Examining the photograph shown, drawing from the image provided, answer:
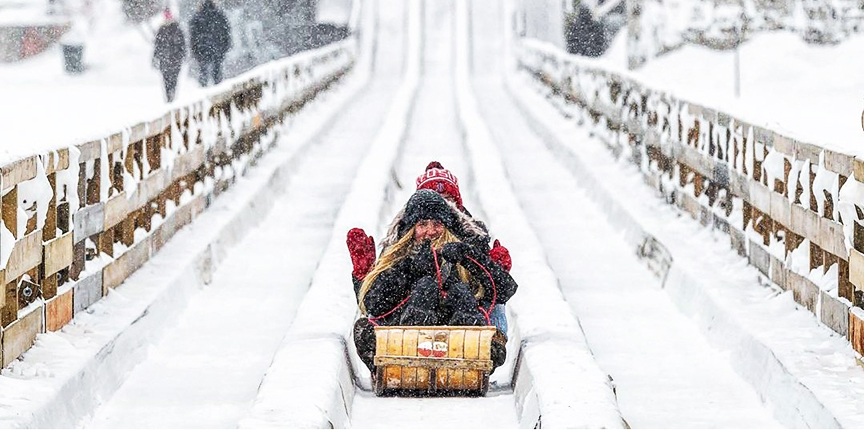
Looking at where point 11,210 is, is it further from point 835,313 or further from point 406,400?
point 835,313

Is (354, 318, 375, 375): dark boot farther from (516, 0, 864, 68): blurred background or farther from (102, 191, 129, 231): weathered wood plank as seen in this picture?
(516, 0, 864, 68): blurred background

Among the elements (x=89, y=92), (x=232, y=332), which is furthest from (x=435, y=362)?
(x=89, y=92)

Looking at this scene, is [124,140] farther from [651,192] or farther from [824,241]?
[651,192]

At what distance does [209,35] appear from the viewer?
2123 centimetres

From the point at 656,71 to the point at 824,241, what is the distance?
24226 millimetres

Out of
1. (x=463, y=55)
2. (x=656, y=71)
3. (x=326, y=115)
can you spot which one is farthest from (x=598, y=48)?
(x=463, y=55)

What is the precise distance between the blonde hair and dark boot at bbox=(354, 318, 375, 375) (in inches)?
11.2

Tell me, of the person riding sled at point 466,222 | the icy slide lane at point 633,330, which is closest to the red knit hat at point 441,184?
the person riding sled at point 466,222

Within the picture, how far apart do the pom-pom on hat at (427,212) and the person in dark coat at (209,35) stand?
14.7 meters

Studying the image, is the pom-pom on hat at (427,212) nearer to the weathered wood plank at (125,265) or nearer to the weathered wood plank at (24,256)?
the weathered wood plank at (24,256)

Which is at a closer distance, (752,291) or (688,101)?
(752,291)

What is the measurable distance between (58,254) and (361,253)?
55.7 inches

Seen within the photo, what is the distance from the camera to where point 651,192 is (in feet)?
42.8

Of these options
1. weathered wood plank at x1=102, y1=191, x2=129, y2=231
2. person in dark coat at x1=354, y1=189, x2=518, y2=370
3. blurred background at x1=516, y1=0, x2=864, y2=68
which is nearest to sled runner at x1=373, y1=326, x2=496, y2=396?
person in dark coat at x1=354, y1=189, x2=518, y2=370
